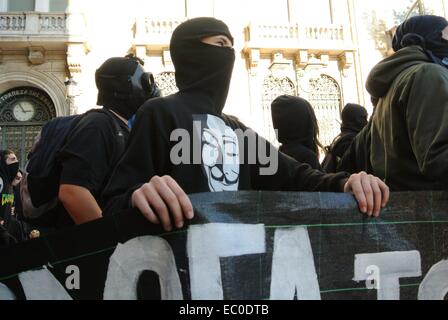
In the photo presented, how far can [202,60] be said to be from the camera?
74.2 inches

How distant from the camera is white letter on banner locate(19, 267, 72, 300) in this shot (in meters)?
1.33

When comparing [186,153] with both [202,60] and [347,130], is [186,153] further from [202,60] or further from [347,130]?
[347,130]

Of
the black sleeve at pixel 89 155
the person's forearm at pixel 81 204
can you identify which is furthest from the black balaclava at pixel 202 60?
the person's forearm at pixel 81 204

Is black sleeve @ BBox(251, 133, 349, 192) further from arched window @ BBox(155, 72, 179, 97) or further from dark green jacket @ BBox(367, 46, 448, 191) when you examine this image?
arched window @ BBox(155, 72, 179, 97)

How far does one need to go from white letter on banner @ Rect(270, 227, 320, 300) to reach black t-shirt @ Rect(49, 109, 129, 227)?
1104 millimetres

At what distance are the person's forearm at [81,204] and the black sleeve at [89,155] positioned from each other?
0.11ft

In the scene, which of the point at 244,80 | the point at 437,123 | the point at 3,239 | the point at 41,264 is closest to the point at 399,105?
the point at 437,123

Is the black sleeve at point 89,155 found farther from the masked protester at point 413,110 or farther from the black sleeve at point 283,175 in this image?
the masked protester at point 413,110

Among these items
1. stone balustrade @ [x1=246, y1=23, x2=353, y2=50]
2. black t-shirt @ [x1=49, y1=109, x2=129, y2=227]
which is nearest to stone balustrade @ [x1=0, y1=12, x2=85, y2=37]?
stone balustrade @ [x1=246, y1=23, x2=353, y2=50]

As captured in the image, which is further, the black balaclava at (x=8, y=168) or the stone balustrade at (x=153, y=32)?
the stone balustrade at (x=153, y=32)

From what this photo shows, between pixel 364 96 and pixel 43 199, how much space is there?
14073mm

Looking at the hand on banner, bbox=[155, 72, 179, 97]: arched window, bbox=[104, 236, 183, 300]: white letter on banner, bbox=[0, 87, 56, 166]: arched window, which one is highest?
bbox=[155, 72, 179, 97]: arched window

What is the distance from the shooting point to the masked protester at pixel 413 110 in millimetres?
1683

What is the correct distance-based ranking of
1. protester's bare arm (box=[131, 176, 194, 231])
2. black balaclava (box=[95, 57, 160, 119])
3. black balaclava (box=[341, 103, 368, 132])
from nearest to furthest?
1. protester's bare arm (box=[131, 176, 194, 231])
2. black balaclava (box=[95, 57, 160, 119])
3. black balaclava (box=[341, 103, 368, 132])
